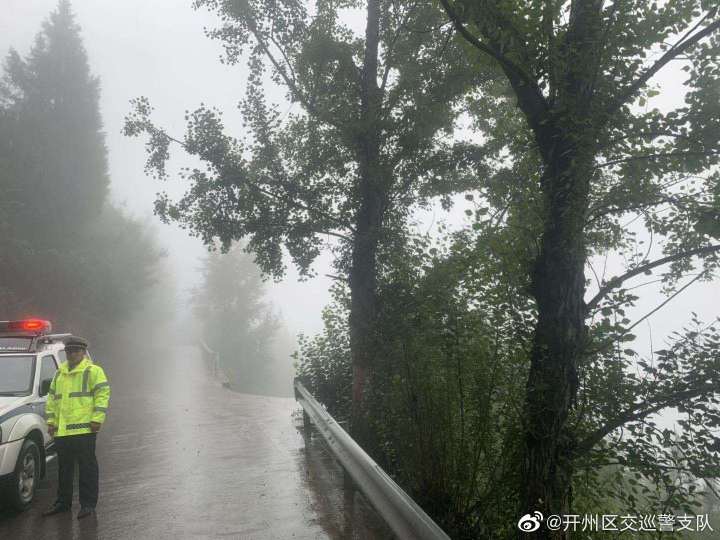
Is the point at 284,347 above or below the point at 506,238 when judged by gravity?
below

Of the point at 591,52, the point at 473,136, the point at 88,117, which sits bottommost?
the point at 591,52

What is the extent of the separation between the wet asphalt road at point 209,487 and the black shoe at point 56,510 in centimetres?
9

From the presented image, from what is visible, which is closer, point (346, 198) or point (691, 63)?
point (691, 63)

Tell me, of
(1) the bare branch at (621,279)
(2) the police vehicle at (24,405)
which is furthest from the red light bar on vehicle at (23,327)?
(1) the bare branch at (621,279)

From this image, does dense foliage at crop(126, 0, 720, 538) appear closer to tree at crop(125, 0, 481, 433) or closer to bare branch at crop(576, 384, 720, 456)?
bare branch at crop(576, 384, 720, 456)

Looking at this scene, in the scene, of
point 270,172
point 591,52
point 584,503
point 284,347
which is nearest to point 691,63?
point 591,52

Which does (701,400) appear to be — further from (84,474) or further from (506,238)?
(84,474)

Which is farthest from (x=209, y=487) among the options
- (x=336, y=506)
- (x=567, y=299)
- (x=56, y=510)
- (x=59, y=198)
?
(x=59, y=198)

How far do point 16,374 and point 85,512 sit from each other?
246cm

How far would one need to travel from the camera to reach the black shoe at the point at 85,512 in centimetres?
678

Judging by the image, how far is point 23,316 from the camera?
20.0 m

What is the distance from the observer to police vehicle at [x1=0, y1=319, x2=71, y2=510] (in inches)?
272

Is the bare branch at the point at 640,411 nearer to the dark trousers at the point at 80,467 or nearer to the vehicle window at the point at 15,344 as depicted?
the dark trousers at the point at 80,467

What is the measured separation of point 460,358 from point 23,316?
722 inches
